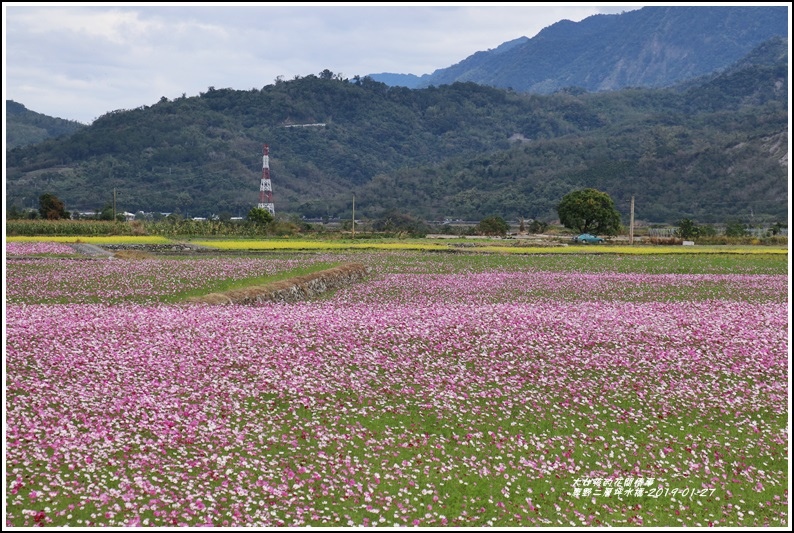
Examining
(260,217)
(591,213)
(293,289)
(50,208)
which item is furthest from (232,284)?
(591,213)

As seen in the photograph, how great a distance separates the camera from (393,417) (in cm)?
1184

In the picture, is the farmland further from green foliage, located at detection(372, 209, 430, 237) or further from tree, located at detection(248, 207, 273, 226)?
green foliage, located at detection(372, 209, 430, 237)

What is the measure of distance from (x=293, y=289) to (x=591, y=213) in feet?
268

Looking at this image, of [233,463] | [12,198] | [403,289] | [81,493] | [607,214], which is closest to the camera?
[81,493]

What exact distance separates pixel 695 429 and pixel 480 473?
165 inches

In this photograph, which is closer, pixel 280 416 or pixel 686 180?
pixel 280 416

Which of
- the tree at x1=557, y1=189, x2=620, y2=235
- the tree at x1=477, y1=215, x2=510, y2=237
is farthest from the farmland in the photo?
the tree at x1=557, y1=189, x2=620, y2=235

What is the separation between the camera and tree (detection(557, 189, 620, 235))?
4075 inches

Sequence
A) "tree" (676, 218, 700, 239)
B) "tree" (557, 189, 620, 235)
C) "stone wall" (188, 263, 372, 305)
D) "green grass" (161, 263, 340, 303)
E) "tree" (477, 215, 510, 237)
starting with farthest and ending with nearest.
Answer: "tree" (557, 189, 620, 235), "tree" (477, 215, 510, 237), "tree" (676, 218, 700, 239), "green grass" (161, 263, 340, 303), "stone wall" (188, 263, 372, 305)

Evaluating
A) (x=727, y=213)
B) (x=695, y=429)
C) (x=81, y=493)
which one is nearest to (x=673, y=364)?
(x=695, y=429)

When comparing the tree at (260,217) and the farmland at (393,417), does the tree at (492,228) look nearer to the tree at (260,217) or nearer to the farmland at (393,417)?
the tree at (260,217)

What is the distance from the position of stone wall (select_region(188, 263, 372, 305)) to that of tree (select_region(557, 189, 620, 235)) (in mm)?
72003

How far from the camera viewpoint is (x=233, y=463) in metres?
9.69

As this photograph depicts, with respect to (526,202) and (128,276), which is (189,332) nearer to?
(128,276)
